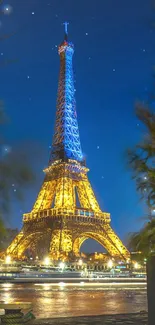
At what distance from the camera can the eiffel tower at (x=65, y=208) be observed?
55.6 meters

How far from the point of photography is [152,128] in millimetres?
6938

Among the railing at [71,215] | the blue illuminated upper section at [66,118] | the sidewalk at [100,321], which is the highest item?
the blue illuminated upper section at [66,118]

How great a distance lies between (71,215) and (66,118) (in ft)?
59.1

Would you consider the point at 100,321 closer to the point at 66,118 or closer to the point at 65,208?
the point at 65,208

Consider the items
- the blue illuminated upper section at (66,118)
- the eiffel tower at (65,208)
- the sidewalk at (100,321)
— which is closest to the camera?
the sidewalk at (100,321)

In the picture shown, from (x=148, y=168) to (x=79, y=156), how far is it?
5962 cm

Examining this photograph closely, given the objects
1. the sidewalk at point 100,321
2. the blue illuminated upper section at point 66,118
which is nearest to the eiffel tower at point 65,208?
the blue illuminated upper section at point 66,118

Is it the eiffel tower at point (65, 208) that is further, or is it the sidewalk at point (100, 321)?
the eiffel tower at point (65, 208)

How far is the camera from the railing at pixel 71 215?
5638cm

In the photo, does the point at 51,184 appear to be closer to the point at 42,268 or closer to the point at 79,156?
the point at 79,156

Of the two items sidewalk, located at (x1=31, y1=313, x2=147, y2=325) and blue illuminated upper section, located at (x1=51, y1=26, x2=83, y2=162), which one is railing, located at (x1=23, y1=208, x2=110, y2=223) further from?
sidewalk, located at (x1=31, y1=313, x2=147, y2=325)

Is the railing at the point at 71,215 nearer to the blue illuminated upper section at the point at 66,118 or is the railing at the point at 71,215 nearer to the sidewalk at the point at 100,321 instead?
the blue illuminated upper section at the point at 66,118

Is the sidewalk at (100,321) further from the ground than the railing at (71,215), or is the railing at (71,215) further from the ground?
the railing at (71,215)

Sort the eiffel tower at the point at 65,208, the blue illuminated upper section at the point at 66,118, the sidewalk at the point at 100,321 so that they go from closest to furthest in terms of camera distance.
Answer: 1. the sidewalk at the point at 100,321
2. the eiffel tower at the point at 65,208
3. the blue illuminated upper section at the point at 66,118
